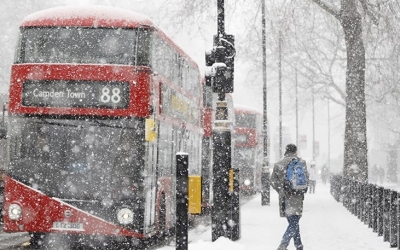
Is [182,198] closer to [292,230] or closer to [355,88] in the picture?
[292,230]

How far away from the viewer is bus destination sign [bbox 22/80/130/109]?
11.6 meters

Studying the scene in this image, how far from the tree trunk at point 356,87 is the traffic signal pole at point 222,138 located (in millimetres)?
12026

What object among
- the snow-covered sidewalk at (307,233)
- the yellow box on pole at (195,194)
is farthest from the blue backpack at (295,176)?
the yellow box on pole at (195,194)

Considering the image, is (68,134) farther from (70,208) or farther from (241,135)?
(241,135)

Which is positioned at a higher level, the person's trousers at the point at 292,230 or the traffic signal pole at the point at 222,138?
the traffic signal pole at the point at 222,138

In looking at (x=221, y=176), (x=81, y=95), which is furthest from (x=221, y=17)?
(x=81, y=95)

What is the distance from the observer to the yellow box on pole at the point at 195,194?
344 inches

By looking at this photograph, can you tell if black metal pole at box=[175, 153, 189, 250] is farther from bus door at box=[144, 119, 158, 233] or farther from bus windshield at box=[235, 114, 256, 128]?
bus windshield at box=[235, 114, 256, 128]

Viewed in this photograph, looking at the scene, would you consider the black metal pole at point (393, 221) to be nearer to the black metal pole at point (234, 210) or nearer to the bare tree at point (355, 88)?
the black metal pole at point (234, 210)

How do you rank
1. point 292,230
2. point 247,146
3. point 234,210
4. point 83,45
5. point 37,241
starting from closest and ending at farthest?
point 292,230 → point 83,45 → point 37,241 → point 234,210 → point 247,146

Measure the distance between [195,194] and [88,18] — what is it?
456 centimetres

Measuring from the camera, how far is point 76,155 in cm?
1180

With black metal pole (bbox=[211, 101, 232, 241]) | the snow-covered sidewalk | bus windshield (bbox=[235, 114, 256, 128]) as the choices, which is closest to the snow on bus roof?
black metal pole (bbox=[211, 101, 232, 241])

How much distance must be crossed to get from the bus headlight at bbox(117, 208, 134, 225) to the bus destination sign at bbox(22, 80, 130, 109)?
1612mm
